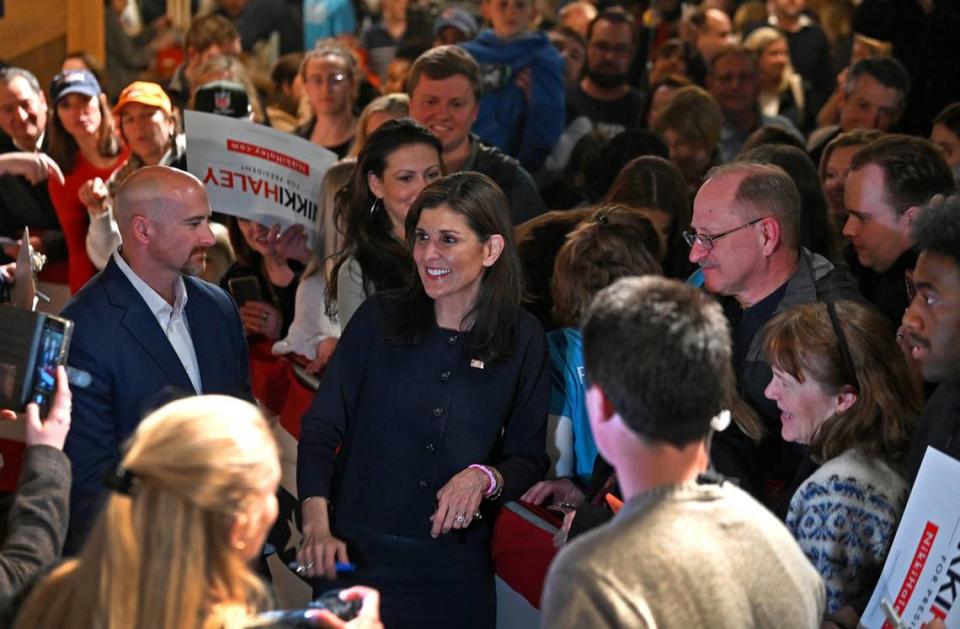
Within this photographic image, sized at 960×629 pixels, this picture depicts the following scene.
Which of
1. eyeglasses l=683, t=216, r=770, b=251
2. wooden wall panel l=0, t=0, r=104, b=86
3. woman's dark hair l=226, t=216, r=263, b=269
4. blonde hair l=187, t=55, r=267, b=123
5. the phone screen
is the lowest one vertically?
the phone screen

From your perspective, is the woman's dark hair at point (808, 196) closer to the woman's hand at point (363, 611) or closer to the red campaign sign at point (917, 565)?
the red campaign sign at point (917, 565)

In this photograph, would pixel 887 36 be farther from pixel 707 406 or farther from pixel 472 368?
pixel 707 406

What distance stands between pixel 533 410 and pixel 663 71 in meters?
5.88

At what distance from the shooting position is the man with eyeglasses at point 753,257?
12.7 ft

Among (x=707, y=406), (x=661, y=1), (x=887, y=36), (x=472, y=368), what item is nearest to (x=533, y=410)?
(x=472, y=368)

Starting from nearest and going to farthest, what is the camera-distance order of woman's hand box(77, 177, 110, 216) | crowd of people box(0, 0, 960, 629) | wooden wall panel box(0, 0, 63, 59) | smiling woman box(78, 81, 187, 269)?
crowd of people box(0, 0, 960, 629) < woman's hand box(77, 177, 110, 216) < smiling woman box(78, 81, 187, 269) < wooden wall panel box(0, 0, 63, 59)

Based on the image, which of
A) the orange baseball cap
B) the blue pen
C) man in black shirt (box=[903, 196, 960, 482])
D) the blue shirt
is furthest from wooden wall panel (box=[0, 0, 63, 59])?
man in black shirt (box=[903, 196, 960, 482])

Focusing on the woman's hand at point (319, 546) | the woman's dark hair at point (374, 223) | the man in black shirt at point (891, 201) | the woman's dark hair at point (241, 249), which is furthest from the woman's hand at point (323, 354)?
the man in black shirt at point (891, 201)

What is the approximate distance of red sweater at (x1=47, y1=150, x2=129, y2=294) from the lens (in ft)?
19.6

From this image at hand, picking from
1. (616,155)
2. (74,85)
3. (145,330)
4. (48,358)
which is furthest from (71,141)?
(48,358)

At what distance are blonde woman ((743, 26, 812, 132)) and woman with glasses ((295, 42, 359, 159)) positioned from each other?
3250 mm

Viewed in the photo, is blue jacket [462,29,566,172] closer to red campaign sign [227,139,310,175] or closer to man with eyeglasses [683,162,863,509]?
red campaign sign [227,139,310,175]

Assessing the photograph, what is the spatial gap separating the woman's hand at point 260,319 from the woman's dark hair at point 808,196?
76.7 inches

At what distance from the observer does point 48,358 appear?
3.04 m
